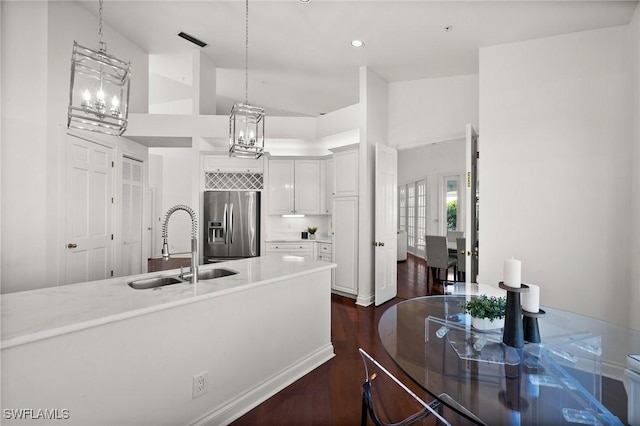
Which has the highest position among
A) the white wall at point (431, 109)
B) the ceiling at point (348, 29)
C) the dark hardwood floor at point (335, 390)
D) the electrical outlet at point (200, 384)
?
the ceiling at point (348, 29)

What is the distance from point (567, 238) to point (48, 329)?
164 inches

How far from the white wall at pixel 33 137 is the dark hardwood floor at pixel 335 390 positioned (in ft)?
8.81

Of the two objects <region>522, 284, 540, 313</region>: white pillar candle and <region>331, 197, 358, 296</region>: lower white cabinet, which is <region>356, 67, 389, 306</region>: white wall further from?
<region>522, 284, 540, 313</region>: white pillar candle

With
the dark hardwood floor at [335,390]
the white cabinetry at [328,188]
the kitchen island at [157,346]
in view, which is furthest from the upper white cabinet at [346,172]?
the kitchen island at [157,346]

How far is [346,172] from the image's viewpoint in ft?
15.4

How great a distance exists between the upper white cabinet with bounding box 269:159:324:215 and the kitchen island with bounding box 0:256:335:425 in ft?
9.13

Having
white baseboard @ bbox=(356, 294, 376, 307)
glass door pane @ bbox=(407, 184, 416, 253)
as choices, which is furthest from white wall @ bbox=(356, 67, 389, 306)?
glass door pane @ bbox=(407, 184, 416, 253)

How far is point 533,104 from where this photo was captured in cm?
323

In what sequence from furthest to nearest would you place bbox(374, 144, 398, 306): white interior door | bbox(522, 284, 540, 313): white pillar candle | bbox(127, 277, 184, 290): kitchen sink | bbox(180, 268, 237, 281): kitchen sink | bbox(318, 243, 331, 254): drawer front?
1. bbox(318, 243, 331, 254): drawer front
2. bbox(374, 144, 398, 306): white interior door
3. bbox(180, 268, 237, 281): kitchen sink
4. bbox(127, 277, 184, 290): kitchen sink
5. bbox(522, 284, 540, 313): white pillar candle

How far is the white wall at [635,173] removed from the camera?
261cm

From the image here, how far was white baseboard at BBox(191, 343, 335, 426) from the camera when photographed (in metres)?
1.87

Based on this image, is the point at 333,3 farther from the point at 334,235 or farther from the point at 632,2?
the point at 334,235

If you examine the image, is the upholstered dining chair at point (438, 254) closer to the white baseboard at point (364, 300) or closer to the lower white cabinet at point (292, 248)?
the white baseboard at point (364, 300)

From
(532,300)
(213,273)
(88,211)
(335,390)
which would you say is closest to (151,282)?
(213,273)
